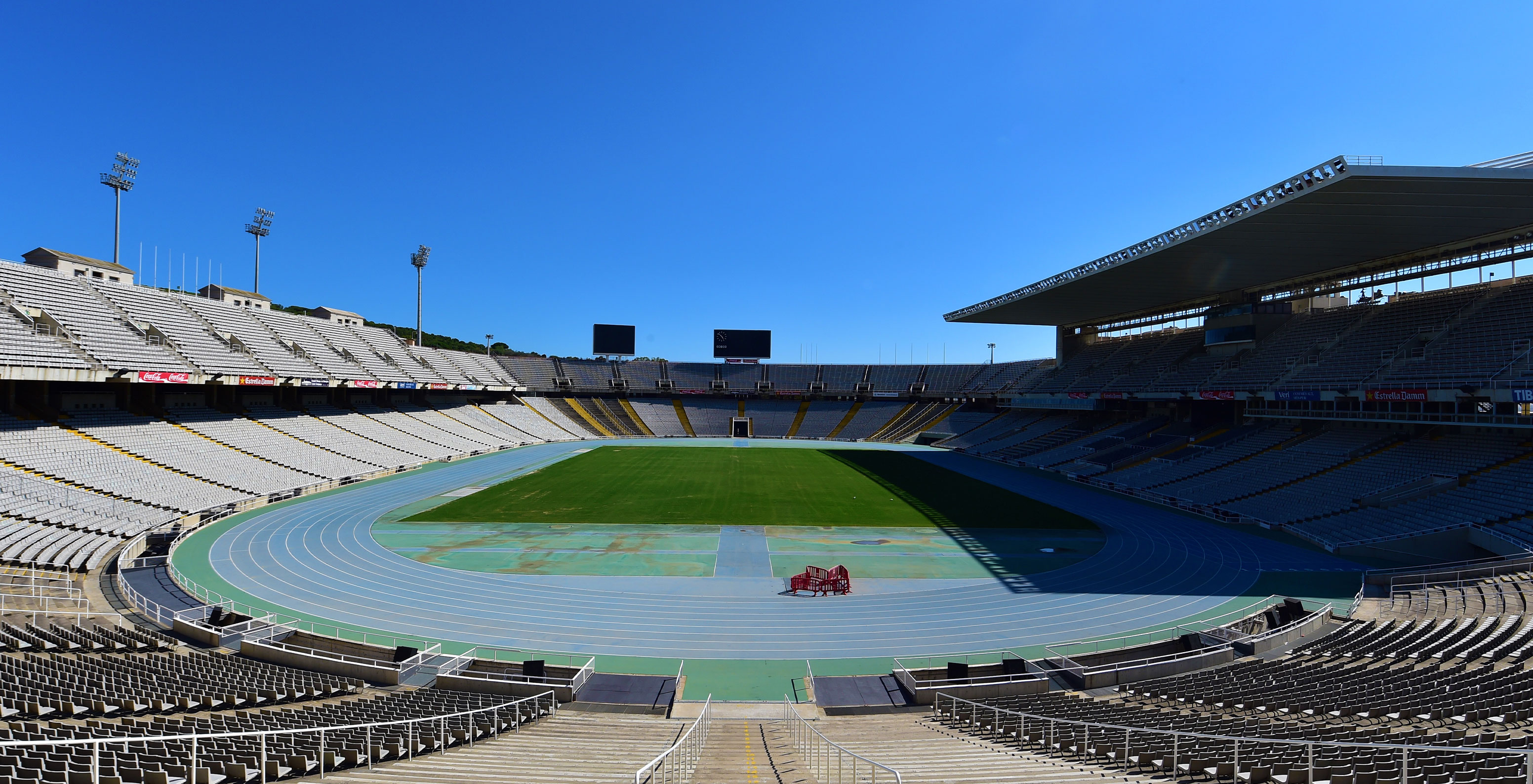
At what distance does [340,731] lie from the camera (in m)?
8.67

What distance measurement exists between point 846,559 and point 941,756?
13144mm

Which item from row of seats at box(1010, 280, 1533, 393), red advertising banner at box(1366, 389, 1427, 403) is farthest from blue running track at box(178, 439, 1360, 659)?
row of seats at box(1010, 280, 1533, 393)

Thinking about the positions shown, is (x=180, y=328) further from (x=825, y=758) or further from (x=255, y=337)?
(x=825, y=758)

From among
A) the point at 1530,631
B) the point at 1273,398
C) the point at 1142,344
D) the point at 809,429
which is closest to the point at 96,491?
the point at 1530,631

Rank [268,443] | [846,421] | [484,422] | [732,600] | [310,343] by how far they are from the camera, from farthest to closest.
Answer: [846,421] < [484,422] < [310,343] < [268,443] < [732,600]

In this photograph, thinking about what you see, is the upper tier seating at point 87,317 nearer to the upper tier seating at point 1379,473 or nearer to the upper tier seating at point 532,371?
the upper tier seating at point 532,371

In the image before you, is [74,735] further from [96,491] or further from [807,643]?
[96,491]

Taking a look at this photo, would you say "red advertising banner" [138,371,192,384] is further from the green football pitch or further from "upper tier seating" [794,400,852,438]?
"upper tier seating" [794,400,852,438]

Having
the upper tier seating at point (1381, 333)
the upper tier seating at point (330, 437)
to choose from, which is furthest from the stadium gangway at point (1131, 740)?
the upper tier seating at point (330, 437)

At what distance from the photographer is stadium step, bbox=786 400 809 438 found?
72.1 meters

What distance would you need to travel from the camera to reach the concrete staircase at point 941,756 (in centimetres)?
725

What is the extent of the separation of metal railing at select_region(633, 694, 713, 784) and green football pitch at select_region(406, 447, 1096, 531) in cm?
1748

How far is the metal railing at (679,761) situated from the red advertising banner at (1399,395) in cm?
3128

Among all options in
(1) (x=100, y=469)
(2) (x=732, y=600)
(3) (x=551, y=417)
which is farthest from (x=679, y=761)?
(3) (x=551, y=417)
